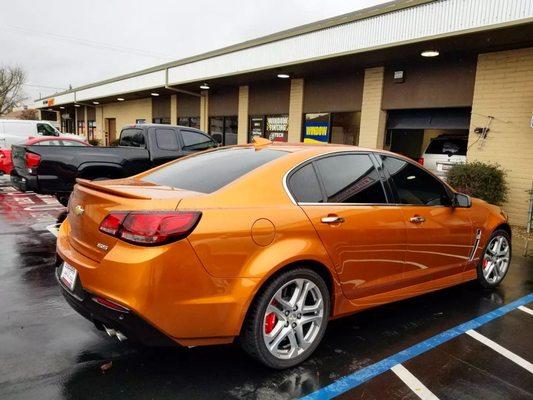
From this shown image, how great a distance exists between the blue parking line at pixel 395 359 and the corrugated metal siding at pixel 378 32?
5.71 metres

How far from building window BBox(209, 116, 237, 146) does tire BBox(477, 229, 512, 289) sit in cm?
1283

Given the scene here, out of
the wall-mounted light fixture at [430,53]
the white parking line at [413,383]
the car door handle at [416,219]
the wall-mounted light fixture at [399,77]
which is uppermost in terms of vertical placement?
the wall-mounted light fixture at [430,53]

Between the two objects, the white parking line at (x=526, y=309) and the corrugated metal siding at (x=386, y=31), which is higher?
the corrugated metal siding at (x=386, y=31)

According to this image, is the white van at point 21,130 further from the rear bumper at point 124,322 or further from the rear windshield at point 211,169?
the rear bumper at point 124,322

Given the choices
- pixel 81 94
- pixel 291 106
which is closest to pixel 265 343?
pixel 291 106

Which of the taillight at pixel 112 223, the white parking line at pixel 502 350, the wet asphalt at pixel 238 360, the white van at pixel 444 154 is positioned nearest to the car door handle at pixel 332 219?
the wet asphalt at pixel 238 360

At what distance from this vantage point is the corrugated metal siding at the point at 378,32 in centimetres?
773

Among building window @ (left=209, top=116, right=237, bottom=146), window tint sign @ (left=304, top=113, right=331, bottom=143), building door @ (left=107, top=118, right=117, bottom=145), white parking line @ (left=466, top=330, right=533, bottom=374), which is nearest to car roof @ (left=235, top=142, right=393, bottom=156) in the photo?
white parking line @ (left=466, top=330, right=533, bottom=374)

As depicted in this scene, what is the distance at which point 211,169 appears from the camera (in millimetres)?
3393

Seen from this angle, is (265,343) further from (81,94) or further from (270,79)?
(81,94)

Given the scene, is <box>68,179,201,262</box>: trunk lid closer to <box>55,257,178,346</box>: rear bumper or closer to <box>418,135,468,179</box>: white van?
<box>55,257,178,346</box>: rear bumper

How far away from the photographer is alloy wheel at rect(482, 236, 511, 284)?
4.88m

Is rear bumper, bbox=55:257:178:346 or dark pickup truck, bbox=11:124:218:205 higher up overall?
dark pickup truck, bbox=11:124:218:205

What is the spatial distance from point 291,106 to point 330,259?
1172 cm
